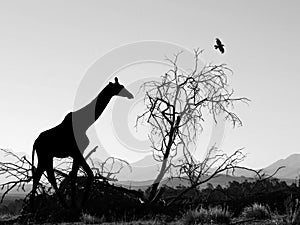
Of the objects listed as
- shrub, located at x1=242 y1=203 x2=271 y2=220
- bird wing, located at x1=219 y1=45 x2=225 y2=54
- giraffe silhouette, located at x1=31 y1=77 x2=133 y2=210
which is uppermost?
bird wing, located at x1=219 y1=45 x2=225 y2=54

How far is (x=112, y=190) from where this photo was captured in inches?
519

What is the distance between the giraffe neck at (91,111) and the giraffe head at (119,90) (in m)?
0.10

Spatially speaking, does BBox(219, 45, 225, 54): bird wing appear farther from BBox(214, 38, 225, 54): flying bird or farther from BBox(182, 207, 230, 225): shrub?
BBox(182, 207, 230, 225): shrub

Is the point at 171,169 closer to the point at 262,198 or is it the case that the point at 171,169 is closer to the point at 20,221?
the point at 262,198

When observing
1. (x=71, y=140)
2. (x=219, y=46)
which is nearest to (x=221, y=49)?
(x=219, y=46)

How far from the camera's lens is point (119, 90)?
31.4ft

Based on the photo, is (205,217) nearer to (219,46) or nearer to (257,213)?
(257,213)

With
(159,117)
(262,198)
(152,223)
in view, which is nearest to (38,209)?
(152,223)

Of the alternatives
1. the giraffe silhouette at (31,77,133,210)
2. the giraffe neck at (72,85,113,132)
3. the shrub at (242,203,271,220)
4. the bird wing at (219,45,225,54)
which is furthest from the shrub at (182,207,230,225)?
the bird wing at (219,45,225,54)

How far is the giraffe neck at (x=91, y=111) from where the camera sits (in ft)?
29.2

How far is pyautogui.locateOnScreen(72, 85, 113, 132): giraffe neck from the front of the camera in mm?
8914

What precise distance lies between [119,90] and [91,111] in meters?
0.83

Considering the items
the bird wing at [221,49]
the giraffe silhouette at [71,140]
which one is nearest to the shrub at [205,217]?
the giraffe silhouette at [71,140]

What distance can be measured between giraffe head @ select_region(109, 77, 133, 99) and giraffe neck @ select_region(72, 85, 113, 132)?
10 cm
